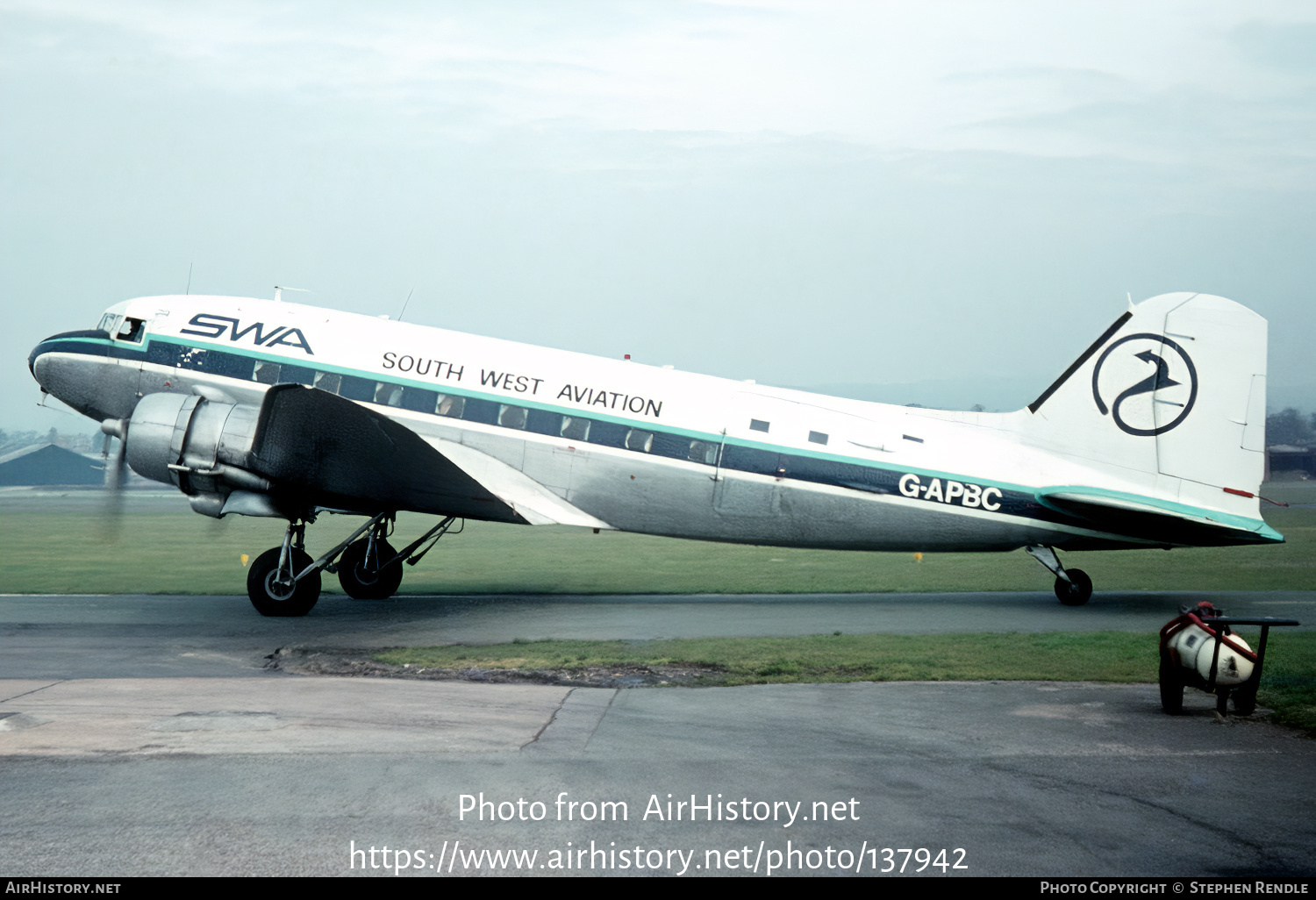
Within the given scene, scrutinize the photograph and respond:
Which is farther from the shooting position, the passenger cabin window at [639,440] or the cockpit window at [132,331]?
the cockpit window at [132,331]

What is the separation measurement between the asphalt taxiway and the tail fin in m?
6.76

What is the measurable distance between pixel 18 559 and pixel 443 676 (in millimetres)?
18078

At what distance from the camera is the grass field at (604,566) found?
19969 millimetres

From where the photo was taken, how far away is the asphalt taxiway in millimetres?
5949

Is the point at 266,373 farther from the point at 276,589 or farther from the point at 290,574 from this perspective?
the point at 276,589

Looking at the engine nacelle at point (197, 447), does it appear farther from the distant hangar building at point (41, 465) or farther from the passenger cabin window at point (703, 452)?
the distant hangar building at point (41, 465)

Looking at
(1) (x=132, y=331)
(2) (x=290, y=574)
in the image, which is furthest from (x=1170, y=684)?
(1) (x=132, y=331)

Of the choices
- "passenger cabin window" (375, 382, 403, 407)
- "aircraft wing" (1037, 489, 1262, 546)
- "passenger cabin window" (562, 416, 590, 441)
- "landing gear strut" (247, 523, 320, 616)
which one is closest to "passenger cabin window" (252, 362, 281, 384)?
"passenger cabin window" (375, 382, 403, 407)

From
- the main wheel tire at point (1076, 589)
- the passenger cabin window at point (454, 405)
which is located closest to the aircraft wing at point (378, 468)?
the passenger cabin window at point (454, 405)

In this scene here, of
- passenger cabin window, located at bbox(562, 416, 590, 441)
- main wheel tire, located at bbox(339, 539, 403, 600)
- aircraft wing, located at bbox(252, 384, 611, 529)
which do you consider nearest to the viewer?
aircraft wing, located at bbox(252, 384, 611, 529)

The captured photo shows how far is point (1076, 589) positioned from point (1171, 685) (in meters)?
8.07

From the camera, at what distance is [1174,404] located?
1623cm

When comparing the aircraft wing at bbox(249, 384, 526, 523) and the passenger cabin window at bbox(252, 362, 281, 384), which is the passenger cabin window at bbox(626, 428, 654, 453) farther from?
the passenger cabin window at bbox(252, 362, 281, 384)
